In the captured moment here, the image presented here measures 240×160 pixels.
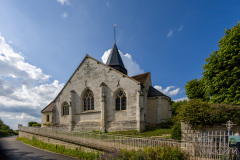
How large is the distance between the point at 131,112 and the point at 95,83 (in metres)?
7.06

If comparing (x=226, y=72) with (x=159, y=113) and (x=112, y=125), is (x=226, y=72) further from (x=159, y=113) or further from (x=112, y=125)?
(x=112, y=125)

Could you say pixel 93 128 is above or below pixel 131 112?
below

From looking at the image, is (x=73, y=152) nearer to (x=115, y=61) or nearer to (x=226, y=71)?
(x=226, y=71)

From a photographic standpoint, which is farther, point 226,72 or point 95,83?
point 95,83

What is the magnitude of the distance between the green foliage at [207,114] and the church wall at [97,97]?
29.1 feet

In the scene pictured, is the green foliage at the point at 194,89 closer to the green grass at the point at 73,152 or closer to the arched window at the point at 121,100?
the arched window at the point at 121,100

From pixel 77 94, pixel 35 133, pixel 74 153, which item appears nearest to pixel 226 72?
pixel 74 153

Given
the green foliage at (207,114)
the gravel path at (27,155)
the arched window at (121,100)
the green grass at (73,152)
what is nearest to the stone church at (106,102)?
the arched window at (121,100)

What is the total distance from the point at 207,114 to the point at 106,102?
13040 mm

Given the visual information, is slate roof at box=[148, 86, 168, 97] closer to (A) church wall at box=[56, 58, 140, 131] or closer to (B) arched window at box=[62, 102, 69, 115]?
(A) church wall at box=[56, 58, 140, 131]

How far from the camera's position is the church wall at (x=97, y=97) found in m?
17.1

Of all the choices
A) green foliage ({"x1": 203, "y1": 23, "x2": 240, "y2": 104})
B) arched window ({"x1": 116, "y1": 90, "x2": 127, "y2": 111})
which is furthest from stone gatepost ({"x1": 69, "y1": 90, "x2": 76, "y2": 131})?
green foliage ({"x1": 203, "y1": 23, "x2": 240, "y2": 104})

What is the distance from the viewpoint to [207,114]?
24.9ft

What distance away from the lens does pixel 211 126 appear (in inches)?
300
